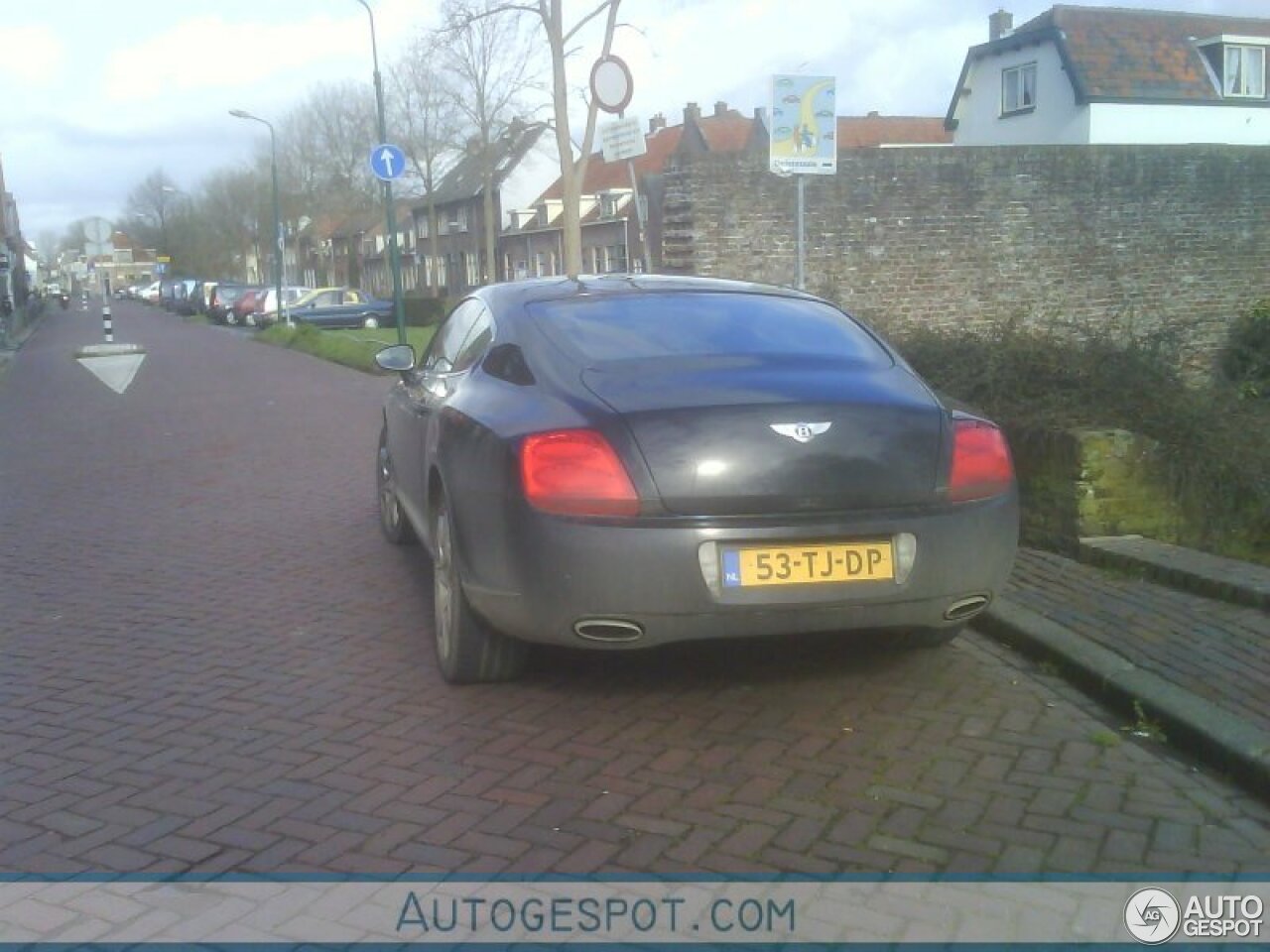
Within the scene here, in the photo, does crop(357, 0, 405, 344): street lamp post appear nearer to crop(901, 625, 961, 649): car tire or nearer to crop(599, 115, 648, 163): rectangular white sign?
crop(599, 115, 648, 163): rectangular white sign

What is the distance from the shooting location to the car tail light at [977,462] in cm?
464

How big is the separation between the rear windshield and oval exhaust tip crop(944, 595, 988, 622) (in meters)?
0.93

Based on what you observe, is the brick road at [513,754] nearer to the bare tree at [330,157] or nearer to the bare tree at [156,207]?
the bare tree at [330,157]

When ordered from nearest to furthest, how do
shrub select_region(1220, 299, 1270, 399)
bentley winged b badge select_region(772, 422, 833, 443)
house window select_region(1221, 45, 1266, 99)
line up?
1. bentley winged b badge select_region(772, 422, 833, 443)
2. shrub select_region(1220, 299, 1270, 399)
3. house window select_region(1221, 45, 1266, 99)

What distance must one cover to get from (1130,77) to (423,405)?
1573 inches

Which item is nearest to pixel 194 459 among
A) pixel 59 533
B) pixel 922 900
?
pixel 59 533

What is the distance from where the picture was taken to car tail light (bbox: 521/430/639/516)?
4355mm

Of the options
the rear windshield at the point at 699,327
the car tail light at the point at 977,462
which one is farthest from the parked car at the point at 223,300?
the car tail light at the point at 977,462

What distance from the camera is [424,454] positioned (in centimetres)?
573

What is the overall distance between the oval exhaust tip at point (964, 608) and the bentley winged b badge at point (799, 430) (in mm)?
755

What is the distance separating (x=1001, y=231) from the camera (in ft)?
63.1

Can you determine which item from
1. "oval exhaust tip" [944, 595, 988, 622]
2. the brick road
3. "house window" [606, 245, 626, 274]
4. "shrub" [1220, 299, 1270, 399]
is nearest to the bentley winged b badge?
"oval exhaust tip" [944, 595, 988, 622]

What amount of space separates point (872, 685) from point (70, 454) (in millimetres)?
9797

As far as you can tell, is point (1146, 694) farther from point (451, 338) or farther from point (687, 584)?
point (451, 338)
